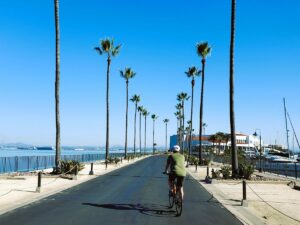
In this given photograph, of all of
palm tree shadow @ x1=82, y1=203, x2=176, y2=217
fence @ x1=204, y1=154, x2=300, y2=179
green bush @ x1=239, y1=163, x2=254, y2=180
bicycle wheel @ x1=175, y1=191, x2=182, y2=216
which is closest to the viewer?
bicycle wheel @ x1=175, y1=191, x2=182, y2=216

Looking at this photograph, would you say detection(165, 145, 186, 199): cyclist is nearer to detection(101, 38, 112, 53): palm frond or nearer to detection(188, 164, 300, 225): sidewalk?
detection(188, 164, 300, 225): sidewalk

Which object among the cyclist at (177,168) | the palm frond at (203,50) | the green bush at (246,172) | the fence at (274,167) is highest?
the palm frond at (203,50)

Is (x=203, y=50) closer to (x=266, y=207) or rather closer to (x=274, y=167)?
(x=274, y=167)

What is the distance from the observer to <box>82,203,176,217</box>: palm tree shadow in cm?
1272

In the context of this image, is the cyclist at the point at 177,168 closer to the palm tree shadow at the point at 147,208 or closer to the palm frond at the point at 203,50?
the palm tree shadow at the point at 147,208

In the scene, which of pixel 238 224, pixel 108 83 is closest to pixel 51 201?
pixel 238 224

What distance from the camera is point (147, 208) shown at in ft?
45.4

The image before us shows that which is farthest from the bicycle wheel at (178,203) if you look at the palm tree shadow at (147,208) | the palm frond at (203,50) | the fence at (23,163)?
the palm frond at (203,50)

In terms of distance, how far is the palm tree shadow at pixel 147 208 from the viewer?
12720mm

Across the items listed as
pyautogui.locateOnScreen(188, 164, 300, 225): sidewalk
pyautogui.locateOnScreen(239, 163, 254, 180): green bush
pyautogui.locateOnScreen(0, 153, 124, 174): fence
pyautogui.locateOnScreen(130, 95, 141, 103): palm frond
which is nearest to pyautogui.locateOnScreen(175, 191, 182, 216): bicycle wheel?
pyautogui.locateOnScreen(188, 164, 300, 225): sidewalk

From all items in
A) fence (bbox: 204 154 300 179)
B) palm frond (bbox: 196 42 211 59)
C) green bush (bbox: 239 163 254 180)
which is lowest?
fence (bbox: 204 154 300 179)

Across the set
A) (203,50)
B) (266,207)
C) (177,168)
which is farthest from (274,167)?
(177,168)

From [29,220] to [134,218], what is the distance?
2832mm

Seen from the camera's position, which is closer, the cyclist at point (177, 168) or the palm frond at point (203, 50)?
the cyclist at point (177, 168)
